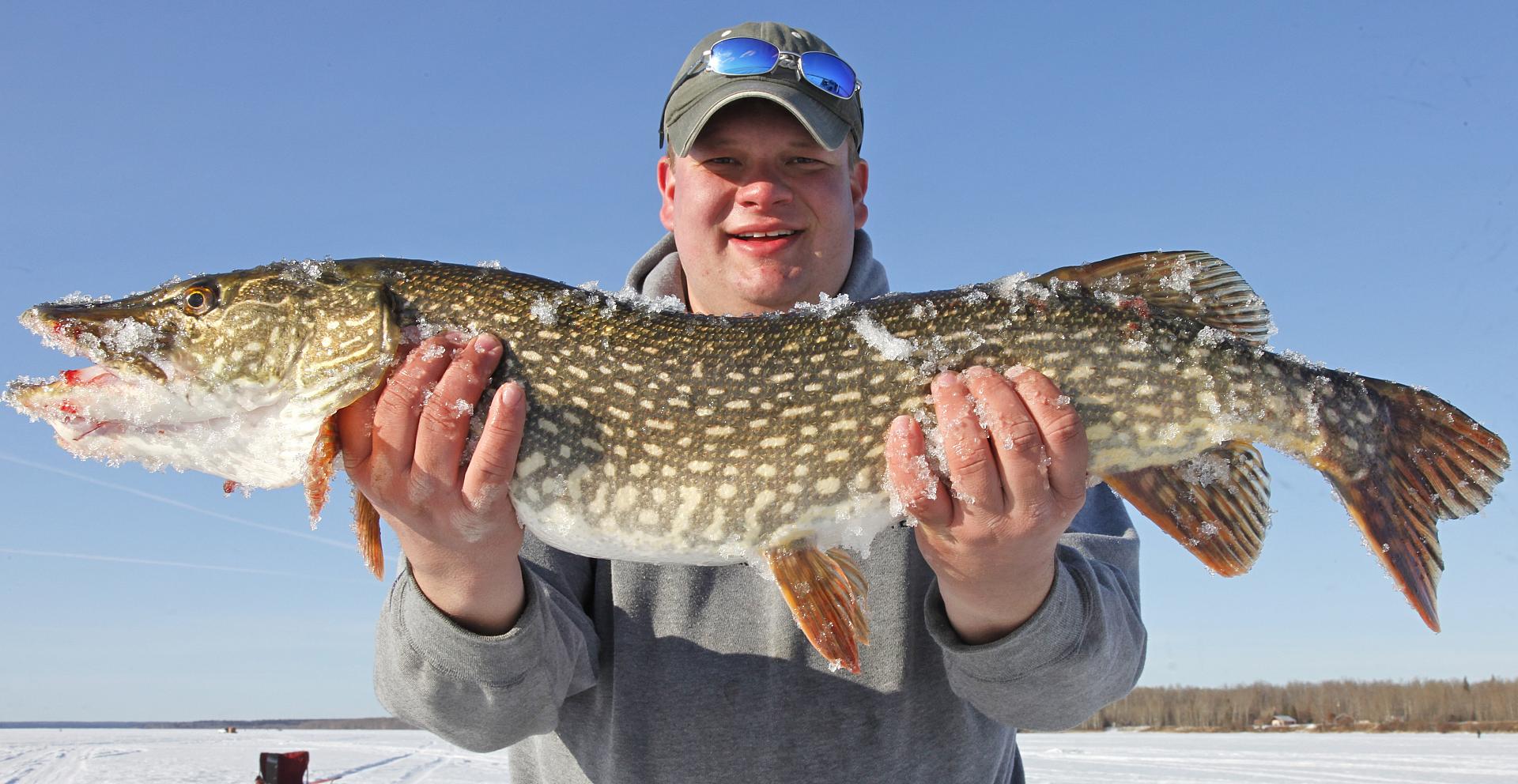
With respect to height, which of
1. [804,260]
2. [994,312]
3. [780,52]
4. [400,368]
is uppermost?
[780,52]

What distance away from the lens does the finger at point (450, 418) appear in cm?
231

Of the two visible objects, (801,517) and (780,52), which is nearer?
(801,517)

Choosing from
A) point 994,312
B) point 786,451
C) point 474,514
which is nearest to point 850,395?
point 786,451

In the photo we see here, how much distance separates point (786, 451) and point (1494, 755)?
76.7ft

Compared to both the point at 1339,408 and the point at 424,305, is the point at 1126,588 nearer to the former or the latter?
the point at 1339,408

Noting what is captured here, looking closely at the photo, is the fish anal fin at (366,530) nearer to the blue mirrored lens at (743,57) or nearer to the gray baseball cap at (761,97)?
the gray baseball cap at (761,97)

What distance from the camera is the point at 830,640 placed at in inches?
94.8

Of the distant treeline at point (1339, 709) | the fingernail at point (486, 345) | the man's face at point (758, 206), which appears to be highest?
the man's face at point (758, 206)

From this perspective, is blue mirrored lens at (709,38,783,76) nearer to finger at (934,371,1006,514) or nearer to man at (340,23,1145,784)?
man at (340,23,1145,784)

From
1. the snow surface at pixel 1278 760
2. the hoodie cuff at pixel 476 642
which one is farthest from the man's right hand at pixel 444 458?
the snow surface at pixel 1278 760

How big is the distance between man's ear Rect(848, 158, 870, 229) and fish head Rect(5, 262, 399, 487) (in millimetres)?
2189

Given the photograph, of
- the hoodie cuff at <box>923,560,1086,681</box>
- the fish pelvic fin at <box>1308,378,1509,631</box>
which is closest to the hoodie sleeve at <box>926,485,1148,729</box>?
the hoodie cuff at <box>923,560,1086,681</box>

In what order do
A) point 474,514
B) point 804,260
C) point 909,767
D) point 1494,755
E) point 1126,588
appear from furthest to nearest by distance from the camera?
point 1494,755
point 804,260
point 1126,588
point 909,767
point 474,514

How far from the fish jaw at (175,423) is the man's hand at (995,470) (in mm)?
1572
